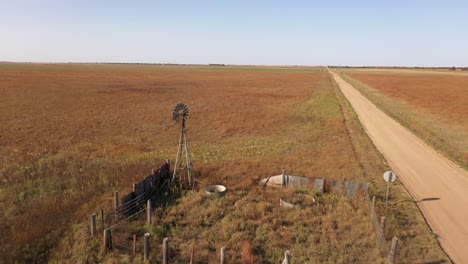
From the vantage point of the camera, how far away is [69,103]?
4884 cm

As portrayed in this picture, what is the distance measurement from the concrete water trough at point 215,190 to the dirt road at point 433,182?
350 inches

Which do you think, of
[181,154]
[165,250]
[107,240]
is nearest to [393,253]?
[165,250]

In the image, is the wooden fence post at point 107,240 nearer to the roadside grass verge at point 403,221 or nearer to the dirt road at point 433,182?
the roadside grass verge at point 403,221

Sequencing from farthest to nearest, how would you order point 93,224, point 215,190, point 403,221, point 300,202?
point 215,190 → point 300,202 → point 403,221 → point 93,224

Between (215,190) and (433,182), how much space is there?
11.8 meters

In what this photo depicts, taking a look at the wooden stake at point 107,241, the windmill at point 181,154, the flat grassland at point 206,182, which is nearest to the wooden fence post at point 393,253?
the flat grassland at point 206,182

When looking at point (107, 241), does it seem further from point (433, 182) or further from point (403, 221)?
point (433, 182)

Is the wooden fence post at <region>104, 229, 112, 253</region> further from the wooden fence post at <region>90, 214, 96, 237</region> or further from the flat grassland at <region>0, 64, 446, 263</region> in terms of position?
the wooden fence post at <region>90, 214, 96, 237</region>

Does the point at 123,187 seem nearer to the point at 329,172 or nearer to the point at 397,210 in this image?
the point at 329,172

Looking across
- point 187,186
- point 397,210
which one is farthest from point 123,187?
point 397,210

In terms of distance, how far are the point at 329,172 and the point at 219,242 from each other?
31.3 ft

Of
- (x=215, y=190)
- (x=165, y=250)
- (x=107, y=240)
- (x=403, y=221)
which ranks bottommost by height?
(x=403, y=221)

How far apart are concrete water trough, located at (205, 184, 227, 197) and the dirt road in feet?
29.1

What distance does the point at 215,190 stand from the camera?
16.1 metres
